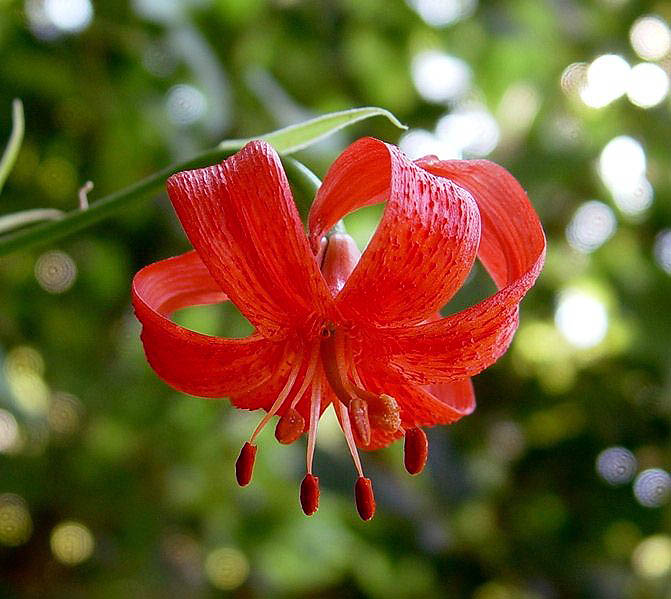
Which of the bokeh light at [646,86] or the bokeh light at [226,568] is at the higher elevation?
the bokeh light at [646,86]

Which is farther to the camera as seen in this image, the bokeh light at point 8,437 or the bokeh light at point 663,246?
the bokeh light at point 663,246

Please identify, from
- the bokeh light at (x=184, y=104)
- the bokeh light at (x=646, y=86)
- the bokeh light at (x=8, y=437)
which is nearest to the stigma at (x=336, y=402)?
the bokeh light at (x=184, y=104)

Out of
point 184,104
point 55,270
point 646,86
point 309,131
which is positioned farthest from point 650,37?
point 309,131

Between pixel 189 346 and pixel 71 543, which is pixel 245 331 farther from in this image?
pixel 189 346

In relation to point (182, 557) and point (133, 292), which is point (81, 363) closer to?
point (182, 557)

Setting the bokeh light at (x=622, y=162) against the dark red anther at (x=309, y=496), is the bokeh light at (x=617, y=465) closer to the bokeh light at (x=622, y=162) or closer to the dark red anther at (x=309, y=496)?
the bokeh light at (x=622, y=162)

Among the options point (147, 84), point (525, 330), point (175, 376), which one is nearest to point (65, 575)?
point (147, 84)

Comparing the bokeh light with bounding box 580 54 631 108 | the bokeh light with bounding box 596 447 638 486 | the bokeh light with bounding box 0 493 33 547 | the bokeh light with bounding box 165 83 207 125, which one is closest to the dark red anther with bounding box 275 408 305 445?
the bokeh light with bounding box 165 83 207 125

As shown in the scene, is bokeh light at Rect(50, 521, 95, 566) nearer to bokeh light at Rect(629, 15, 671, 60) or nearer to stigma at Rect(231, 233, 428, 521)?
stigma at Rect(231, 233, 428, 521)
